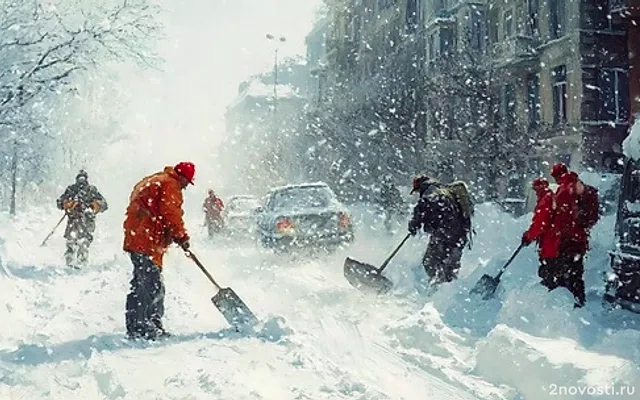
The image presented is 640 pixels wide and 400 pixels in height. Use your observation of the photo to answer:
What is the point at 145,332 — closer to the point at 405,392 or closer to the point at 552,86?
the point at 405,392

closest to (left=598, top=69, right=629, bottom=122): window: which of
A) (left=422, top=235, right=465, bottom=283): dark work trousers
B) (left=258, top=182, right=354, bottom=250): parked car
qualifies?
(left=258, top=182, right=354, bottom=250): parked car

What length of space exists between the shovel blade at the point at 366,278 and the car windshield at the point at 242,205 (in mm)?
11901

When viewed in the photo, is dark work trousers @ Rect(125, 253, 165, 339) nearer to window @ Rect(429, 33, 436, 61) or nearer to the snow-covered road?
the snow-covered road

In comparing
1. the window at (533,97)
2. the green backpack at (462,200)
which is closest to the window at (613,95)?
the window at (533,97)

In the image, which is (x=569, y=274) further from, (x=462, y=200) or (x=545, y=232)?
(x=462, y=200)

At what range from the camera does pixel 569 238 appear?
7891 mm

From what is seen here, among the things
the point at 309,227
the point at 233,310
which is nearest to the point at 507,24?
the point at 309,227

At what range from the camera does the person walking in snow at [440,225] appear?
372 inches

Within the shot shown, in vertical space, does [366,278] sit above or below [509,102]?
below

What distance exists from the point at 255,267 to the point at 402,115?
21.3 metres

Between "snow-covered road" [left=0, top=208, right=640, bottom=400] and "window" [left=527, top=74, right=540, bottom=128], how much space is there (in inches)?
753

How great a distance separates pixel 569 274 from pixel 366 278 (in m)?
2.65

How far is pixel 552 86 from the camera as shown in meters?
27.0

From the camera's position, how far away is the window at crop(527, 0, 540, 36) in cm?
2774
